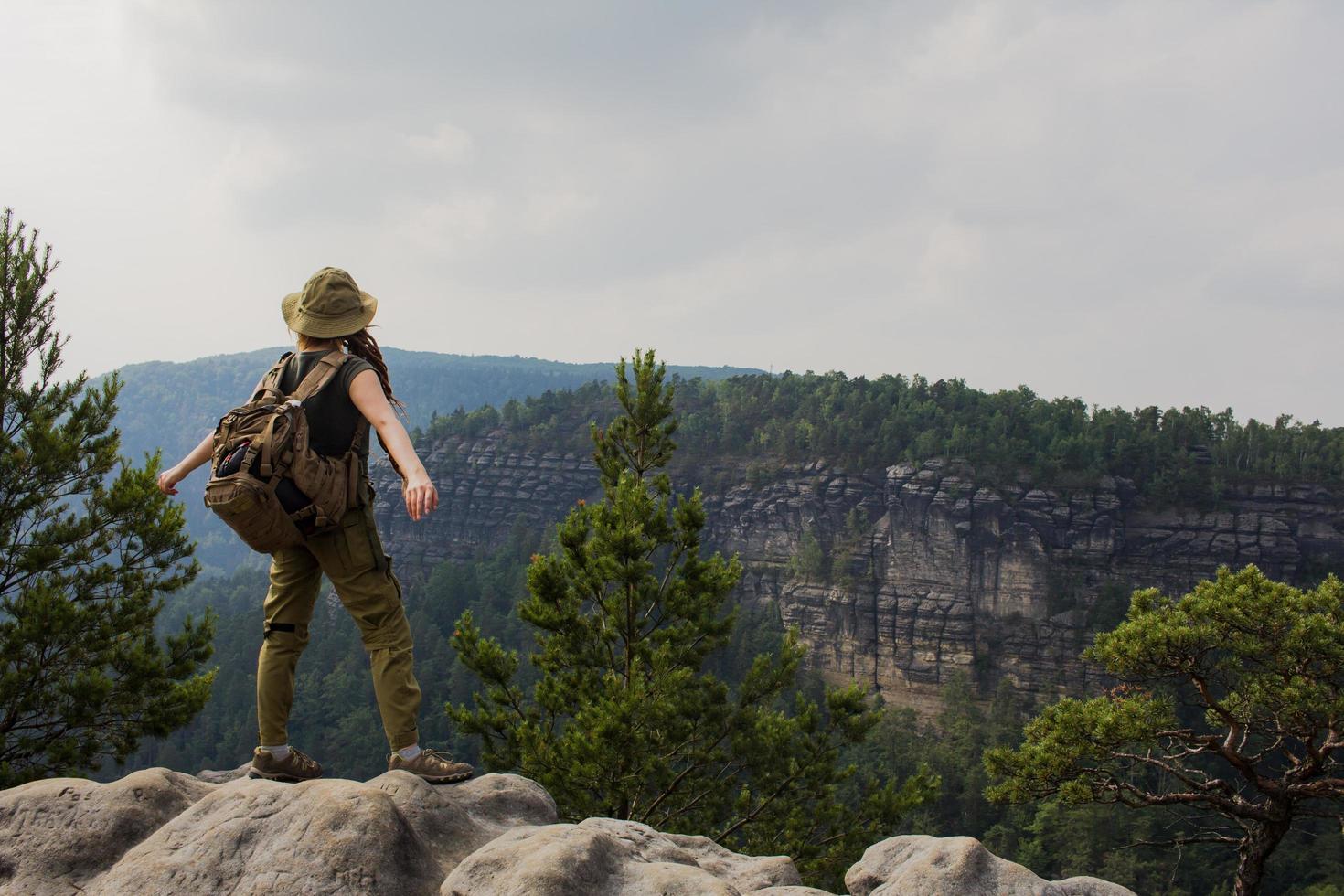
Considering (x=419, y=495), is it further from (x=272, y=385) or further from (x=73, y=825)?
(x=73, y=825)

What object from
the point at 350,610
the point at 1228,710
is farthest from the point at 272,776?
the point at 1228,710

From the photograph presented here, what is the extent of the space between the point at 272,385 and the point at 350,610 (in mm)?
1000

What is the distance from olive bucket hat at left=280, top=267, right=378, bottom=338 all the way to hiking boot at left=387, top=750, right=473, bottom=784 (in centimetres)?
191

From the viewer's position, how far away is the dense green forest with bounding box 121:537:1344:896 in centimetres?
4175

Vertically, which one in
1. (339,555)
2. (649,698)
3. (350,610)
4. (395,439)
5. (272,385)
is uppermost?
(272,385)

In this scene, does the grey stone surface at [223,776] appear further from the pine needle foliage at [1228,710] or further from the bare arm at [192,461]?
the pine needle foliage at [1228,710]

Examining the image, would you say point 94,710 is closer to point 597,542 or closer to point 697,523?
point 597,542

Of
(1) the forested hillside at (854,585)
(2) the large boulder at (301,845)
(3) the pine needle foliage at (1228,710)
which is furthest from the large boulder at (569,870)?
(1) the forested hillside at (854,585)

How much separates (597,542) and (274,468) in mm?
7545

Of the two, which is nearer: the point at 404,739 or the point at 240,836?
the point at 240,836

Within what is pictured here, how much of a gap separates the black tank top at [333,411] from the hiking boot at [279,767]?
1445mm

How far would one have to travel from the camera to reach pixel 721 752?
1249cm

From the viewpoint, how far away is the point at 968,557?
76500 millimetres

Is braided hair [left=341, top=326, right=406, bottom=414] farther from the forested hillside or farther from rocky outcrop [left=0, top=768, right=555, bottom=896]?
the forested hillside
